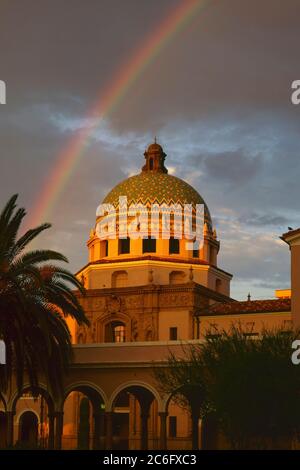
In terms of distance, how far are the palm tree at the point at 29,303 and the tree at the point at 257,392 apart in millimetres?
6942

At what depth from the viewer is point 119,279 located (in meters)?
68.3

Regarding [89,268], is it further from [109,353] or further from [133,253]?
[109,353]

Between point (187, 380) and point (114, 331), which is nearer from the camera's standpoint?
point (187, 380)

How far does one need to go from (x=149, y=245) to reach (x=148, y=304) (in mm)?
5392

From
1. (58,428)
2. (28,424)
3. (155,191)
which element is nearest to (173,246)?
(155,191)

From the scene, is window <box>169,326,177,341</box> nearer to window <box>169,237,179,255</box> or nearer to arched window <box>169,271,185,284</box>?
arched window <box>169,271,185,284</box>

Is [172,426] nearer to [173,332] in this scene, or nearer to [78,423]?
[173,332]

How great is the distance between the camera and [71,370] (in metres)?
48.7

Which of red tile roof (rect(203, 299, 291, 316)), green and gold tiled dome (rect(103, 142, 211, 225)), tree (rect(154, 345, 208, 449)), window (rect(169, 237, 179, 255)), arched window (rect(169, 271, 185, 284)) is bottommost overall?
tree (rect(154, 345, 208, 449))

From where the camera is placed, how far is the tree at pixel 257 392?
3744 cm

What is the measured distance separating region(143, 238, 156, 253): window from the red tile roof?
6776 mm

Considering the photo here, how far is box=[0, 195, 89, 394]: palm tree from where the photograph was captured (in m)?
37.7

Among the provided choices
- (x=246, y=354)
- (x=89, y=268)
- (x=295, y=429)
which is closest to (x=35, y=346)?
(x=246, y=354)

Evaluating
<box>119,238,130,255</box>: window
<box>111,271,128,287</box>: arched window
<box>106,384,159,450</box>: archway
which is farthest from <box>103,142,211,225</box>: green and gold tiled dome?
<box>106,384,159,450</box>: archway
